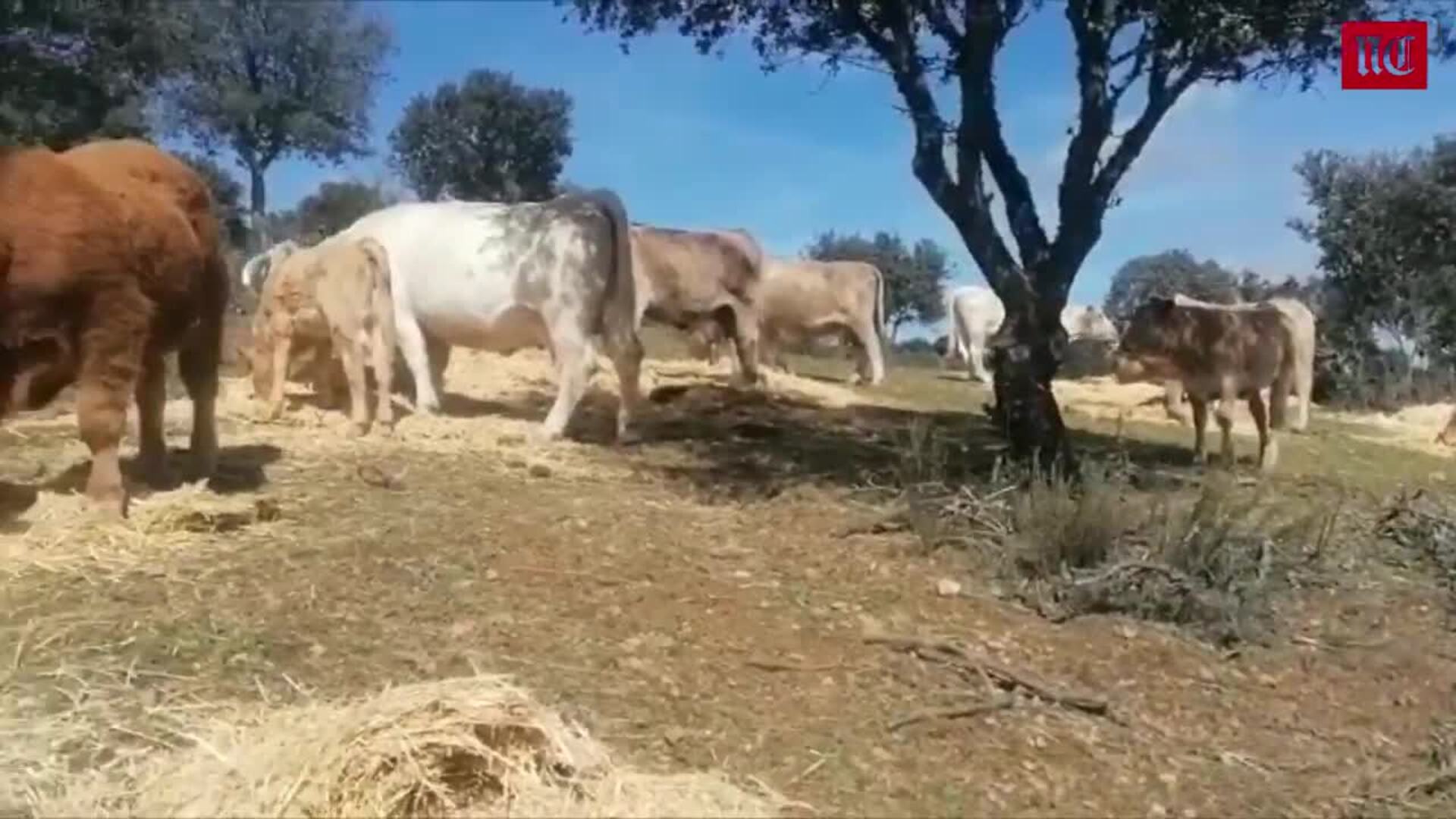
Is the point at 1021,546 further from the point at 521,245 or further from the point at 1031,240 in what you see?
the point at 521,245

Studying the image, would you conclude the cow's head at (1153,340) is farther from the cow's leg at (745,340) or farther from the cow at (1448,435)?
the cow at (1448,435)

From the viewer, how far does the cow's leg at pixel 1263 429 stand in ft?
45.6

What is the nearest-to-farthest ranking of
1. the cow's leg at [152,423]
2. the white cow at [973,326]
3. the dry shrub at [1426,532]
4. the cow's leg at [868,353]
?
the cow's leg at [152,423]
the dry shrub at [1426,532]
the cow's leg at [868,353]
the white cow at [973,326]

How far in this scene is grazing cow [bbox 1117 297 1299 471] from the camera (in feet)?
46.1

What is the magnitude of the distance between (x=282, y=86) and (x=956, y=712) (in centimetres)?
3829

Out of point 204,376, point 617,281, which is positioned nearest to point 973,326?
point 617,281

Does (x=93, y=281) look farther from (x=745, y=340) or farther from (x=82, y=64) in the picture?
(x=82, y=64)

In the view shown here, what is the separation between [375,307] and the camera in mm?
11117

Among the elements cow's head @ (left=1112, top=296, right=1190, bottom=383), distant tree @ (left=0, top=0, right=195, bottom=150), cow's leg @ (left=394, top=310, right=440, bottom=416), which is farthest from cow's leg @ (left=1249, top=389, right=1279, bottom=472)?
distant tree @ (left=0, top=0, right=195, bottom=150)

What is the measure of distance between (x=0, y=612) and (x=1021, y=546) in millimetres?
4594

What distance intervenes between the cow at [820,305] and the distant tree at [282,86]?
18796mm

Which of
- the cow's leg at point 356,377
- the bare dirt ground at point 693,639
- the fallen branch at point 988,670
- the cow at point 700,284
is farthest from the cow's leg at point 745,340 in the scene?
the fallen branch at point 988,670

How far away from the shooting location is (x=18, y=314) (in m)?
7.18

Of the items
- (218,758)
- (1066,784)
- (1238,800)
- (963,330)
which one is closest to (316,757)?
(218,758)
